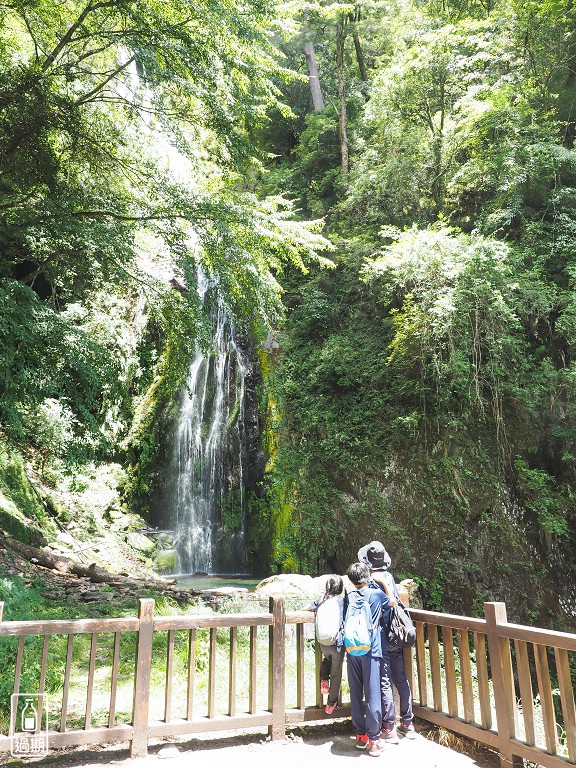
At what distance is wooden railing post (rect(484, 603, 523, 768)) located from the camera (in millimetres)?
3342

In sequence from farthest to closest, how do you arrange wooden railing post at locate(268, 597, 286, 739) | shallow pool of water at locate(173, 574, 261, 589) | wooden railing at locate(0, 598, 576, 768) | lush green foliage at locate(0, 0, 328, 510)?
shallow pool of water at locate(173, 574, 261, 589) < lush green foliage at locate(0, 0, 328, 510) < wooden railing post at locate(268, 597, 286, 739) < wooden railing at locate(0, 598, 576, 768)

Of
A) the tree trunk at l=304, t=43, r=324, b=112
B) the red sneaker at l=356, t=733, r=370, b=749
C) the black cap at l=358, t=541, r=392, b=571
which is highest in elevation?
the tree trunk at l=304, t=43, r=324, b=112

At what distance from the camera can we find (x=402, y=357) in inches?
429

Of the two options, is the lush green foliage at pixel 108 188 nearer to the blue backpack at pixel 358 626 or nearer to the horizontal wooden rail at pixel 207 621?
the horizontal wooden rail at pixel 207 621

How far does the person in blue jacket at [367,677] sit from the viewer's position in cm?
362

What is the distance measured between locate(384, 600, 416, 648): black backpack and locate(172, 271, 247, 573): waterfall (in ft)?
29.9

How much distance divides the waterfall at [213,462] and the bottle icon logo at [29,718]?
884cm

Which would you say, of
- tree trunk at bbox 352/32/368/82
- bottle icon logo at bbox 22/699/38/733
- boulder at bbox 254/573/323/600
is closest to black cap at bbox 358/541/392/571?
bottle icon logo at bbox 22/699/38/733

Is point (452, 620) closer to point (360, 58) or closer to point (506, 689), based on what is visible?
point (506, 689)

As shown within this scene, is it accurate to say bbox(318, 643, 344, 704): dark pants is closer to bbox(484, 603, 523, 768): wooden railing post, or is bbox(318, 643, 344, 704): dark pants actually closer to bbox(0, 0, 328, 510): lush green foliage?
bbox(484, 603, 523, 768): wooden railing post

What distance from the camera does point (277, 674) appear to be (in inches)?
153

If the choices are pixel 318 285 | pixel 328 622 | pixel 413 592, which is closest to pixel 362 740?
pixel 328 622

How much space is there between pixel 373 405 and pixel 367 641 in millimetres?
7838

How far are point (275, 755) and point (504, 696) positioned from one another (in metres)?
1.66
